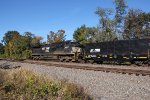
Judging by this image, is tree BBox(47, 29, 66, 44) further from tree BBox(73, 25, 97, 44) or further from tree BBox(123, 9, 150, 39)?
tree BBox(123, 9, 150, 39)

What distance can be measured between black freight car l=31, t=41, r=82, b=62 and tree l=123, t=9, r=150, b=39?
30617mm

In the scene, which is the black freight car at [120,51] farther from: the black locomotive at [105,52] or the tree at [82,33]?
the tree at [82,33]

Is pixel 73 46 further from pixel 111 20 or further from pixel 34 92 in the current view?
pixel 111 20

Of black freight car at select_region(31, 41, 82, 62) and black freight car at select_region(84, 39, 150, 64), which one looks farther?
black freight car at select_region(31, 41, 82, 62)

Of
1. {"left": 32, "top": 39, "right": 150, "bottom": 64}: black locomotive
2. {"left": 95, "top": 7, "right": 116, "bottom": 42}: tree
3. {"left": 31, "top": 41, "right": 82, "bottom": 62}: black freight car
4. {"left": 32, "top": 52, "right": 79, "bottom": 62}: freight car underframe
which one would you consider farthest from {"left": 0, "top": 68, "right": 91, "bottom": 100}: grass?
{"left": 95, "top": 7, "right": 116, "bottom": 42}: tree

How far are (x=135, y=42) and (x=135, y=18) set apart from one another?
43004 mm

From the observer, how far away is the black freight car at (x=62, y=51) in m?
34.0

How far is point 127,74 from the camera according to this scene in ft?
58.5

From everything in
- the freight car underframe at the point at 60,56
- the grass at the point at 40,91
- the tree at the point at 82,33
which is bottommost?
the grass at the point at 40,91

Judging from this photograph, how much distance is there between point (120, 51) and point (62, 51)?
10.3 meters

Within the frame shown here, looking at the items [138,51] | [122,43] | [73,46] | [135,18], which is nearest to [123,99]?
[138,51]

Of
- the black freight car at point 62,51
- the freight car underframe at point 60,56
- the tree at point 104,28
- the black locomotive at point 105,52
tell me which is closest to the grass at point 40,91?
the black locomotive at point 105,52

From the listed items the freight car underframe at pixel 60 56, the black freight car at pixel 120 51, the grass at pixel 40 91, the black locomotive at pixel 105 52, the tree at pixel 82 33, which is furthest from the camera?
the tree at pixel 82 33

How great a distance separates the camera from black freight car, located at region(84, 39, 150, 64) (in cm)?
2561
